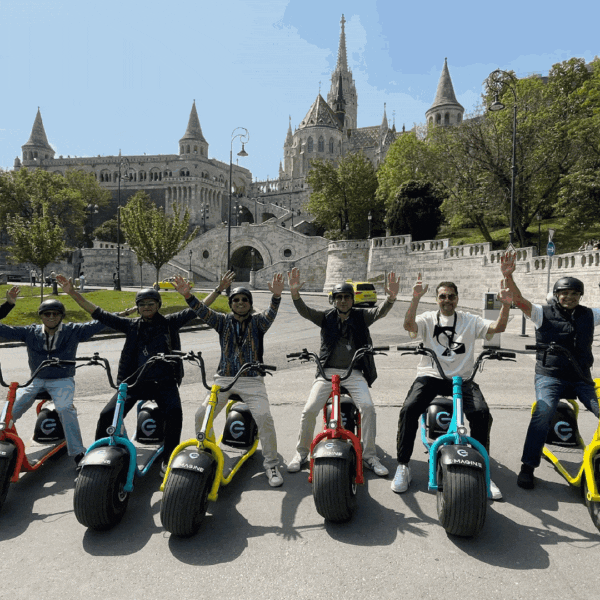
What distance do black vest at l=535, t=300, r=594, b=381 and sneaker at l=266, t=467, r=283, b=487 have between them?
2.78m

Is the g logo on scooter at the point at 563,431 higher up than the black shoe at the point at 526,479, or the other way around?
the g logo on scooter at the point at 563,431

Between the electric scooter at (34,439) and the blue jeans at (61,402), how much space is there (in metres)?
0.16

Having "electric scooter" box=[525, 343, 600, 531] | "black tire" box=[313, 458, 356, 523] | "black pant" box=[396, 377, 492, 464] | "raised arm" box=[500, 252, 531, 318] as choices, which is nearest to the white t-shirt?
"black pant" box=[396, 377, 492, 464]

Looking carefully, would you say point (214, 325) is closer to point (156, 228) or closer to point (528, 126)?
point (156, 228)

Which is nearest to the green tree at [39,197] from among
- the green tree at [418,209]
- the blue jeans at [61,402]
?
the green tree at [418,209]

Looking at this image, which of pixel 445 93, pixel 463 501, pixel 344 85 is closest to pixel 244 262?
pixel 445 93

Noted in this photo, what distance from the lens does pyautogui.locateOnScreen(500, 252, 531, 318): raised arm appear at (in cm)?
434

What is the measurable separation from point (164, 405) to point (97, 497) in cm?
116

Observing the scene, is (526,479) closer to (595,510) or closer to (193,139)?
(595,510)

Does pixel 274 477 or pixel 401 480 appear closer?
pixel 401 480

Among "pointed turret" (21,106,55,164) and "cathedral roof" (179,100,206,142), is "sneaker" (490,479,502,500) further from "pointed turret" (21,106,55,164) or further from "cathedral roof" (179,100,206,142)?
"pointed turret" (21,106,55,164)

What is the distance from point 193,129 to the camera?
8944 centimetres

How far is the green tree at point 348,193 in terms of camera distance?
48.4 m

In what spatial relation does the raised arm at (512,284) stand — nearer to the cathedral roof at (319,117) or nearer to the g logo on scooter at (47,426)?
the g logo on scooter at (47,426)
